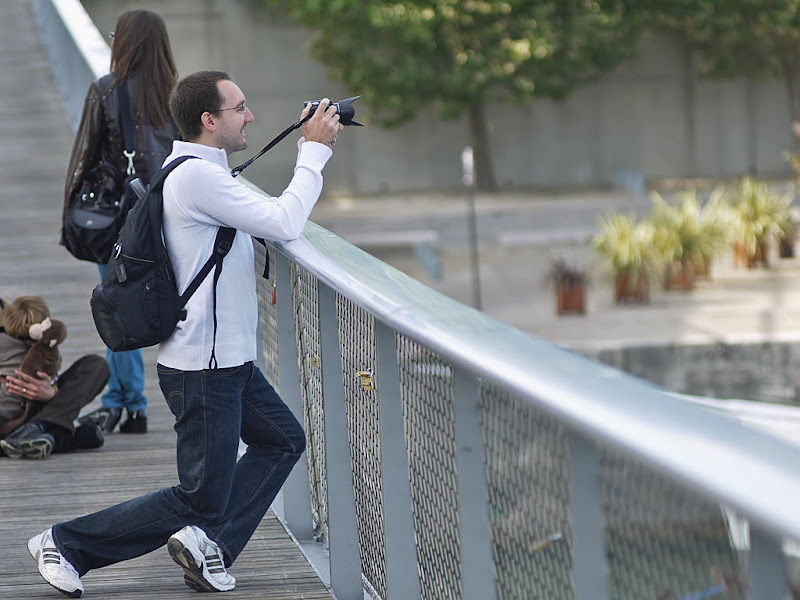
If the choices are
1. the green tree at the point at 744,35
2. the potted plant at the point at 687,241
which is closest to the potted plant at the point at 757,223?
the potted plant at the point at 687,241

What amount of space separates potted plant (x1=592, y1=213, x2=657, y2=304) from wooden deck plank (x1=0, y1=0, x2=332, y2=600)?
1272 cm

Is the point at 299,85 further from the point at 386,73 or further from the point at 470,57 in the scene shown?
the point at 470,57

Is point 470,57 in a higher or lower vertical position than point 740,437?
lower

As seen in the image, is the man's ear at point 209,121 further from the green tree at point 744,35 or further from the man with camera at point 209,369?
the green tree at point 744,35

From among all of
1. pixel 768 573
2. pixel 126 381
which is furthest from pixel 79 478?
pixel 768 573

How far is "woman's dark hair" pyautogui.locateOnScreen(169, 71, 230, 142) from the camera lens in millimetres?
2965

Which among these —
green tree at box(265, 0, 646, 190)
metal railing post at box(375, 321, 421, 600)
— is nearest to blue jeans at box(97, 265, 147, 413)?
metal railing post at box(375, 321, 421, 600)

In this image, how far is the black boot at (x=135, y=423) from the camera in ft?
16.8

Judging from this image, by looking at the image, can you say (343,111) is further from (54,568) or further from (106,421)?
(106,421)

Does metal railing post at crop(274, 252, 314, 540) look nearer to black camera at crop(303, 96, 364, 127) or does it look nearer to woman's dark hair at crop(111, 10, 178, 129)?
black camera at crop(303, 96, 364, 127)

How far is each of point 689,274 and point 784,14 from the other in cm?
1191

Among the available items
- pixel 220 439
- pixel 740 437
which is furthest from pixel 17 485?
pixel 740 437

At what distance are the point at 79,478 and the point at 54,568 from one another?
1391 mm

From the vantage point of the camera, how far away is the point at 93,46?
8.84 m
